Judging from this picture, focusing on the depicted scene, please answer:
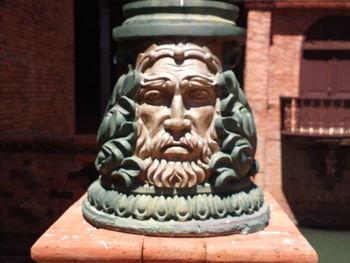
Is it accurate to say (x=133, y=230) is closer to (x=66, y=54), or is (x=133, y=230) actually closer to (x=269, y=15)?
(x=66, y=54)

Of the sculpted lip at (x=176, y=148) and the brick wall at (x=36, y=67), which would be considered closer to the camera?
the sculpted lip at (x=176, y=148)

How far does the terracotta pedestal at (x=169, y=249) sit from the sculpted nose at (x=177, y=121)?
0.53 meters

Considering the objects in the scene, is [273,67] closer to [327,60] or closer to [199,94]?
[327,60]

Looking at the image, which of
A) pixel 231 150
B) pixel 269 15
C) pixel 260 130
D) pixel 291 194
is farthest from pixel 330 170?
pixel 231 150

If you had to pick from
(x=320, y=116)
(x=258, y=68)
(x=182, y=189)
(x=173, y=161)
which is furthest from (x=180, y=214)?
(x=258, y=68)

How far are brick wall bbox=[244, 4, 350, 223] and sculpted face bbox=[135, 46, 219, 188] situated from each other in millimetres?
7204

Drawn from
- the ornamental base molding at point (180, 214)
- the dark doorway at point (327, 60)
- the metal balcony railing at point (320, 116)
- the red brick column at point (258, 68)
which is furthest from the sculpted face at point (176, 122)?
the dark doorway at point (327, 60)

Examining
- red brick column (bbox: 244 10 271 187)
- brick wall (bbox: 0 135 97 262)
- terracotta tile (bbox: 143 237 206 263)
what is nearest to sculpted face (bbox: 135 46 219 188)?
terracotta tile (bbox: 143 237 206 263)

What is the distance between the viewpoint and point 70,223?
89.7 inches

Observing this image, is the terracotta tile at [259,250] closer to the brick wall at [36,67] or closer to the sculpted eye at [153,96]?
the sculpted eye at [153,96]

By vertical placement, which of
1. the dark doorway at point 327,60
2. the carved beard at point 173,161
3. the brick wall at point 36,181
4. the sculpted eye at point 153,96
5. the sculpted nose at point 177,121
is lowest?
the brick wall at point 36,181

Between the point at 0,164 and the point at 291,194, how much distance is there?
715 cm

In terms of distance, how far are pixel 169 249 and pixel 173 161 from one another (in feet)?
1.46

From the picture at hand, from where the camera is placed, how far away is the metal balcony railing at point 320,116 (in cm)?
850
